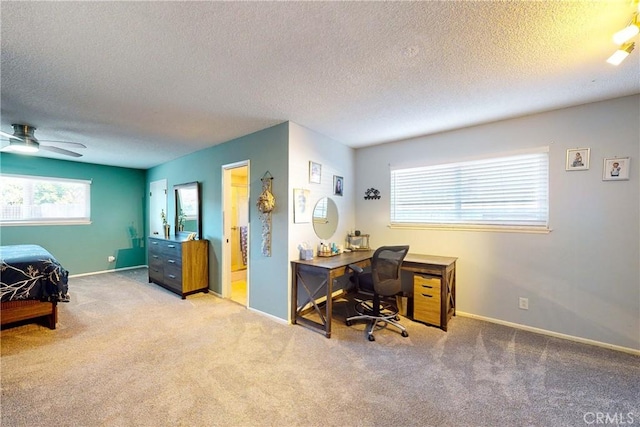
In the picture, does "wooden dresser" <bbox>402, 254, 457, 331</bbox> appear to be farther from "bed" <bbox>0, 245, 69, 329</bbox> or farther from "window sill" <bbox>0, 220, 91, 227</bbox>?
"window sill" <bbox>0, 220, 91, 227</bbox>

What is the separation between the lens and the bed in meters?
2.65

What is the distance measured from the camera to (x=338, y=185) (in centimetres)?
386

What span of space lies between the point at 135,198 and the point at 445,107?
6656 millimetres

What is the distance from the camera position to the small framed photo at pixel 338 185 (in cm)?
379

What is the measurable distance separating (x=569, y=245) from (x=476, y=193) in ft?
3.31

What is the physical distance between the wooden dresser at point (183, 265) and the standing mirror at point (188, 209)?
351 mm

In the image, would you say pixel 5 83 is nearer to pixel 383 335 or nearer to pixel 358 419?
pixel 358 419

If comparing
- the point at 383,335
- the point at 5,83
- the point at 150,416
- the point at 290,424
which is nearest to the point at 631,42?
the point at 383,335

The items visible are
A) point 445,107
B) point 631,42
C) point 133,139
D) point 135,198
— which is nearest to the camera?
point 631,42

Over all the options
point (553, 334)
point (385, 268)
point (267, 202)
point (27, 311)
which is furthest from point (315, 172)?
point (27, 311)

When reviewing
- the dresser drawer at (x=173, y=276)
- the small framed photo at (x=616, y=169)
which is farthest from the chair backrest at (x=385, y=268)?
the dresser drawer at (x=173, y=276)

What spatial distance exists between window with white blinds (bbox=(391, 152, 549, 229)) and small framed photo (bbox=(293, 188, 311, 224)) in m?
1.37

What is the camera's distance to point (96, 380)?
198 centimetres

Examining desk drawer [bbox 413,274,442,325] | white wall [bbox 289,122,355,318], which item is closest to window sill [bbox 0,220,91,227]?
white wall [bbox 289,122,355,318]
